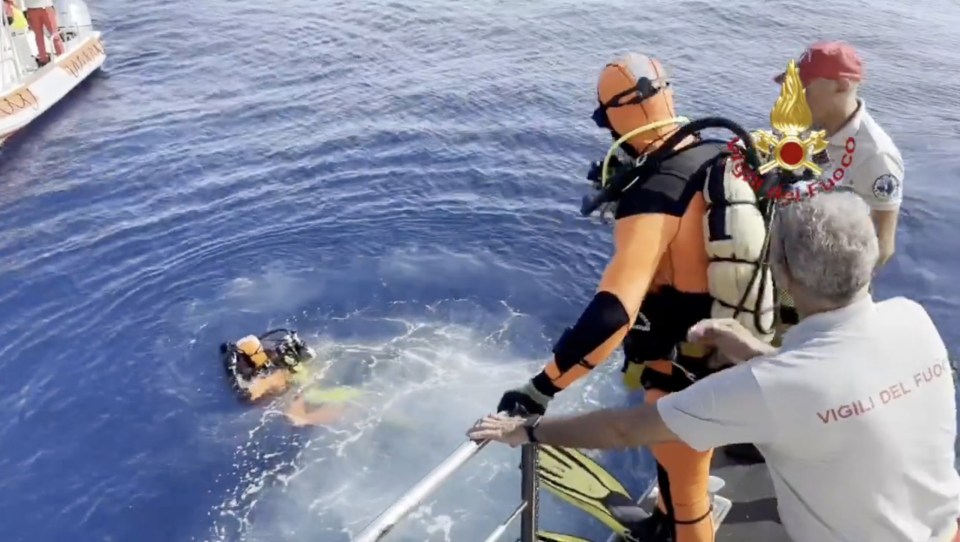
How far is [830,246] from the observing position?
7.59 ft

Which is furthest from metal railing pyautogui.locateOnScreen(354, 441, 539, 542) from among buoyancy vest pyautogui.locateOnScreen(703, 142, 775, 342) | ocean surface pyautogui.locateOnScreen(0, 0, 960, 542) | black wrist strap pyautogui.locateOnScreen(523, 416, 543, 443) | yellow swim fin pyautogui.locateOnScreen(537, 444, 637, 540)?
ocean surface pyautogui.locateOnScreen(0, 0, 960, 542)

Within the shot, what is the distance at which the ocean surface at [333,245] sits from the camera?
8.41m

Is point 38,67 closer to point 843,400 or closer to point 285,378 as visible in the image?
point 285,378

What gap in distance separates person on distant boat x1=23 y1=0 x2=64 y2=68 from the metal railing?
21718 millimetres

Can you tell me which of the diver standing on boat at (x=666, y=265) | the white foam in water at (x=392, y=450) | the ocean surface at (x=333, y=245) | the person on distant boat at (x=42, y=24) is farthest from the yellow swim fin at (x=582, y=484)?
the person on distant boat at (x=42, y=24)

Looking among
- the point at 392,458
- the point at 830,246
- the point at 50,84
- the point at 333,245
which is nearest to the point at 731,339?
the point at 830,246

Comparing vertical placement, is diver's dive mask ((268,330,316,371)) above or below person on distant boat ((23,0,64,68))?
below

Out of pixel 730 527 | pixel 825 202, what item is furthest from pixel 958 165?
pixel 825 202

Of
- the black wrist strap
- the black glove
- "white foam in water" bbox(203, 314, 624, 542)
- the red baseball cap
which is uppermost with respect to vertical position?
the red baseball cap

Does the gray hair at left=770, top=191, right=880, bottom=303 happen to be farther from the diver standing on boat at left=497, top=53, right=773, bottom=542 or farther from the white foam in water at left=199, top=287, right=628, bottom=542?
the white foam in water at left=199, top=287, right=628, bottom=542

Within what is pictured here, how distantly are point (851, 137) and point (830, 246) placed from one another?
2795 mm

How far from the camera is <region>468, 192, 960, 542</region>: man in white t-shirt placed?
92.3 inches

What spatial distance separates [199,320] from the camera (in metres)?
11.0

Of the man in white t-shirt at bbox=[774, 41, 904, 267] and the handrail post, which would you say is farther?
the man in white t-shirt at bbox=[774, 41, 904, 267]
